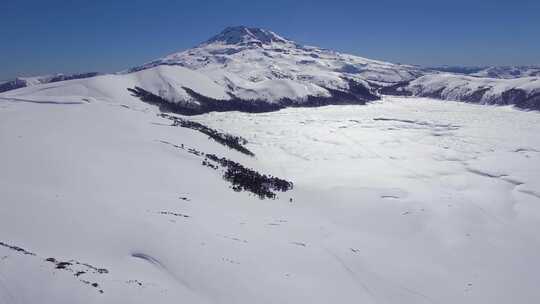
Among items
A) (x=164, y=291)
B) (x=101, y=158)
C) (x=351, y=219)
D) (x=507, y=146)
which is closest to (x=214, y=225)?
(x=164, y=291)

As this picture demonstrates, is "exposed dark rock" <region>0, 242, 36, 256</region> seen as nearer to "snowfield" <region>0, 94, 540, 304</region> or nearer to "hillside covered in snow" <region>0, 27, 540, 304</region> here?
"snowfield" <region>0, 94, 540, 304</region>

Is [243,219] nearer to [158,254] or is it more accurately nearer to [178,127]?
[158,254]

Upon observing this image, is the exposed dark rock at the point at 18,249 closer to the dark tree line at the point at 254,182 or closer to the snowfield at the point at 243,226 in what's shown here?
the snowfield at the point at 243,226

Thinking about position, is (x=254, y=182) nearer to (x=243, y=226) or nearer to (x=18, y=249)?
(x=243, y=226)

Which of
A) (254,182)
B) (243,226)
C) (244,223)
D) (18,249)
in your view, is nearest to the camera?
(18,249)

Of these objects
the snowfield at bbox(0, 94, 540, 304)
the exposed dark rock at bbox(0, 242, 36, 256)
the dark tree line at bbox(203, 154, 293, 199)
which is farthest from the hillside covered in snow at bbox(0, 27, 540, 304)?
the exposed dark rock at bbox(0, 242, 36, 256)

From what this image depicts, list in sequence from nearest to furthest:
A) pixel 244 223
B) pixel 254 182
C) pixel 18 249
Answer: pixel 18 249, pixel 244 223, pixel 254 182

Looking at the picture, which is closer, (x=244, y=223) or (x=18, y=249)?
(x=18, y=249)

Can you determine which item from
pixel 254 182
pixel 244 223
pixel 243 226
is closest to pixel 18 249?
pixel 243 226

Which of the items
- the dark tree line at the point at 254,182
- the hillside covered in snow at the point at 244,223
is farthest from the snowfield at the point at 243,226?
the dark tree line at the point at 254,182
